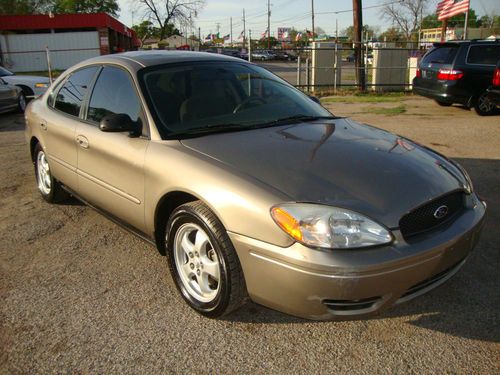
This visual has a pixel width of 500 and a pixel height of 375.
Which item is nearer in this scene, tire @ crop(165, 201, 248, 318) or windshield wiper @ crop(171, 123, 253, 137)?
tire @ crop(165, 201, 248, 318)

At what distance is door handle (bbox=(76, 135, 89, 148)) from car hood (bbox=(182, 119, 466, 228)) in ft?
3.88

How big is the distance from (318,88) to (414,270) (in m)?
15.0

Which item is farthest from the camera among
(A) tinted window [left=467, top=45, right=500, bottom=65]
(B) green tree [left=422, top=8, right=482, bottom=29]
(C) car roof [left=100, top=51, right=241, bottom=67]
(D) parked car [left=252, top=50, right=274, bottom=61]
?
(B) green tree [left=422, top=8, right=482, bottom=29]

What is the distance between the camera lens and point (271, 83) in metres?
4.02

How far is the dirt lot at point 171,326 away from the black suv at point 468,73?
760 centimetres

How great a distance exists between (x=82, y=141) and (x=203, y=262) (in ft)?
5.68

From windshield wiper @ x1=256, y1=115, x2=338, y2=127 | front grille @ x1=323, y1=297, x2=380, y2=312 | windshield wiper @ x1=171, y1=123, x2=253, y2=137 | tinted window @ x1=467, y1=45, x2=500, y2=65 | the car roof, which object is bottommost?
front grille @ x1=323, y1=297, x2=380, y2=312

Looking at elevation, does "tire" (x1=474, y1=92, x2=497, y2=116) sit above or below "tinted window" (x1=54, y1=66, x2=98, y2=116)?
below

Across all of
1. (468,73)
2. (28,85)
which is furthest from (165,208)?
(28,85)

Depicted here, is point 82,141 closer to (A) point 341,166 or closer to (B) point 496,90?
(A) point 341,166

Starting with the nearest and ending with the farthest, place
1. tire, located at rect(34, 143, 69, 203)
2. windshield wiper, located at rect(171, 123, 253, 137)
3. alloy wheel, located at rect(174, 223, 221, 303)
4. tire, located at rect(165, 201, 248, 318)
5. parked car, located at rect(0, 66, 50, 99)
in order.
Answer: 1. tire, located at rect(165, 201, 248, 318)
2. alloy wheel, located at rect(174, 223, 221, 303)
3. windshield wiper, located at rect(171, 123, 253, 137)
4. tire, located at rect(34, 143, 69, 203)
5. parked car, located at rect(0, 66, 50, 99)

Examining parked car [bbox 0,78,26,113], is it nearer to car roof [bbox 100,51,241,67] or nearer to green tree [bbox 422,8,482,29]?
car roof [bbox 100,51,241,67]

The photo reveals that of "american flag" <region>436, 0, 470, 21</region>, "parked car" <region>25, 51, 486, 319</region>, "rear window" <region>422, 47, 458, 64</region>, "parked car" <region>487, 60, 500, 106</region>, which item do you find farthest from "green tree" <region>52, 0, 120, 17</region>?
"parked car" <region>25, 51, 486, 319</region>

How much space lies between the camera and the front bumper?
2.23 meters
